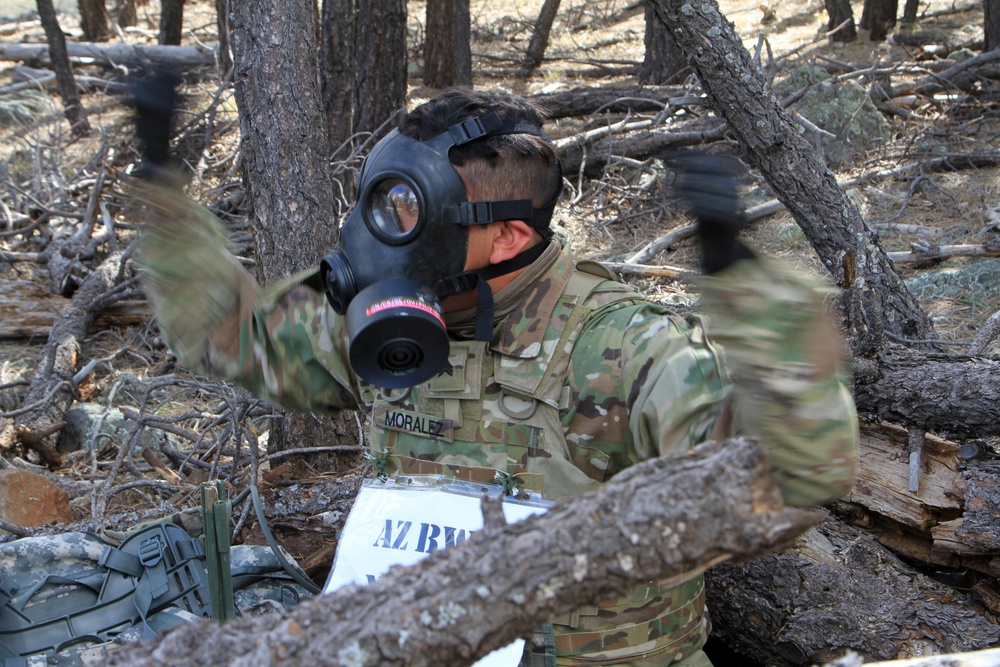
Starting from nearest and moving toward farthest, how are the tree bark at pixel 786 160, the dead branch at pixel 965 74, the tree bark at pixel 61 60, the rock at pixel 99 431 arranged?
the tree bark at pixel 786 160 → the rock at pixel 99 431 → the dead branch at pixel 965 74 → the tree bark at pixel 61 60

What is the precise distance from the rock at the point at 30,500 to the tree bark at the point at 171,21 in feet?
29.1

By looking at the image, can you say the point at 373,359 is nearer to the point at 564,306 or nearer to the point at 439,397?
the point at 439,397

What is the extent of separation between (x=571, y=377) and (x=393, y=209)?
21.9 inches

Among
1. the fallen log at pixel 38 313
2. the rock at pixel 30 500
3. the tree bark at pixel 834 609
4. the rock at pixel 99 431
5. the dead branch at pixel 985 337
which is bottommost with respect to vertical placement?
the rock at pixel 99 431

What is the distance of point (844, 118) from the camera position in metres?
8.00

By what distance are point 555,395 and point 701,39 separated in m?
1.93

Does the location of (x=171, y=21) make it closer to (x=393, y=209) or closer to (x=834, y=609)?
(x=393, y=209)

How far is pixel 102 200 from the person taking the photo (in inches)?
273

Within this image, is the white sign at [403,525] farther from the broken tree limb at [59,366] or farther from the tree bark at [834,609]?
the broken tree limb at [59,366]

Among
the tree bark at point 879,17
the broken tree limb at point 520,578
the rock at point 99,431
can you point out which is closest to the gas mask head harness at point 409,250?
the broken tree limb at point 520,578

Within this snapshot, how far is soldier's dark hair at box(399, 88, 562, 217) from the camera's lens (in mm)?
2104

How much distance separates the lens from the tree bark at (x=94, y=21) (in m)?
12.3

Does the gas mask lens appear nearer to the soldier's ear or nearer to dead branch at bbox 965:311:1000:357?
the soldier's ear

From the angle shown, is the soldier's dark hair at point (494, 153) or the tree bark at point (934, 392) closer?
the soldier's dark hair at point (494, 153)
